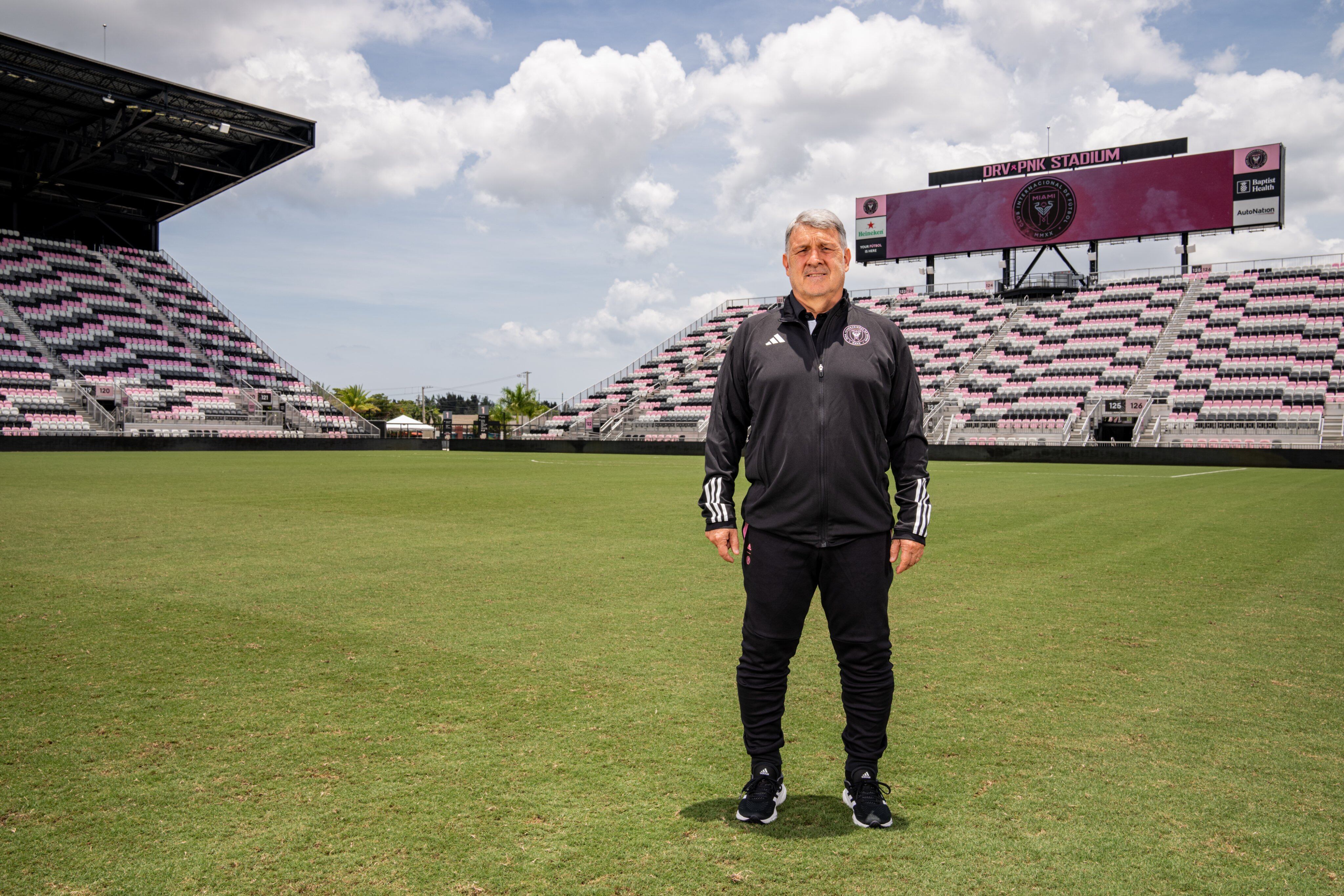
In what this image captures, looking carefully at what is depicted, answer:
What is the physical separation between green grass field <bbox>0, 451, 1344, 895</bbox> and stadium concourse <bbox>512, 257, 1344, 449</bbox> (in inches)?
1211

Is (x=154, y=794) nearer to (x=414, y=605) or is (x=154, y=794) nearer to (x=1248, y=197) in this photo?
(x=414, y=605)

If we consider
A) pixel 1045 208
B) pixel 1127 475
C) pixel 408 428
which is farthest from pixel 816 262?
pixel 408 428

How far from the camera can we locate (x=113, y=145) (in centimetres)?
4191

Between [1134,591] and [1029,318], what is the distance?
4770 cm

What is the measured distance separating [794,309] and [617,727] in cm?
186

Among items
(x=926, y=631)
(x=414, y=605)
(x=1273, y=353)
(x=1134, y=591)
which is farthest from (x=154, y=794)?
(x=1273, y=353)

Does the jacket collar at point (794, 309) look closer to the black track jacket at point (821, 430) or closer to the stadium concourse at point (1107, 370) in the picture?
the black track jacket at point (821, 430)

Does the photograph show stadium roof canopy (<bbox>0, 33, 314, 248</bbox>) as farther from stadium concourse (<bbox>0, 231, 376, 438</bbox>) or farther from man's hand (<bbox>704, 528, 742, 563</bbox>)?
man's hand (<bbox>704, 528, 742, 563</bbox>)

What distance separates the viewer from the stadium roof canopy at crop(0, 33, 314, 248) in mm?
36688

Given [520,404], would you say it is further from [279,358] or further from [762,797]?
[762,797]

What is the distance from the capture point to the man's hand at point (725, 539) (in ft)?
9.96

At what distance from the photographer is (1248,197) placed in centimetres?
4378

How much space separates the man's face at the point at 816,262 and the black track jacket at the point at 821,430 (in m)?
0.07

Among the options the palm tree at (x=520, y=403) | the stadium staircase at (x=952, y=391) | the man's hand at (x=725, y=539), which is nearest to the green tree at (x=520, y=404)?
the palm tree at (x=520, y=403)
